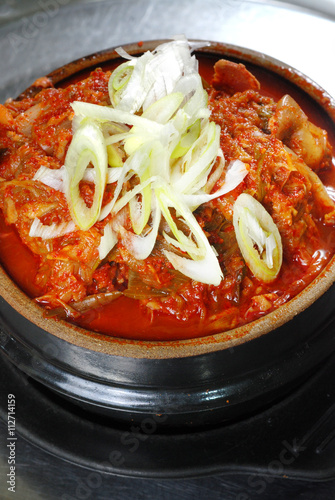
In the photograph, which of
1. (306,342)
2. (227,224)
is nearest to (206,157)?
(227,224)

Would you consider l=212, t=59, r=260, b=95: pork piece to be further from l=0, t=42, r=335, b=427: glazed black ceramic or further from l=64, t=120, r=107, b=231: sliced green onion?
l=0, t=42, r=335, b=427: glazed black ceramic

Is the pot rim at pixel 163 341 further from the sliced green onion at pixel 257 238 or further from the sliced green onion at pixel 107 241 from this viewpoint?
the sliced green onion at pixel 107 241

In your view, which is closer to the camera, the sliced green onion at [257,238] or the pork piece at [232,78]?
the sliced green onion at [257,238]

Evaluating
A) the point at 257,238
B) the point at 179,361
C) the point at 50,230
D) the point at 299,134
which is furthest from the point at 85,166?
the point at 299,134

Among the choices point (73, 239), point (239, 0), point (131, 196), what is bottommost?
point (73, 239)

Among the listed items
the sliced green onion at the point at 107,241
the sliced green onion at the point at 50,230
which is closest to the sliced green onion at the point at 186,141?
the sliced green onion at the point at 107,241

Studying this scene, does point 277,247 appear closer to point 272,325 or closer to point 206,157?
point 272,325

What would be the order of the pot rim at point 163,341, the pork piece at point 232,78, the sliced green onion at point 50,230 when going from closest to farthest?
the pot rim at point 163,341, the sliced green onion at point 50,230, the pork piece at point 232,78
